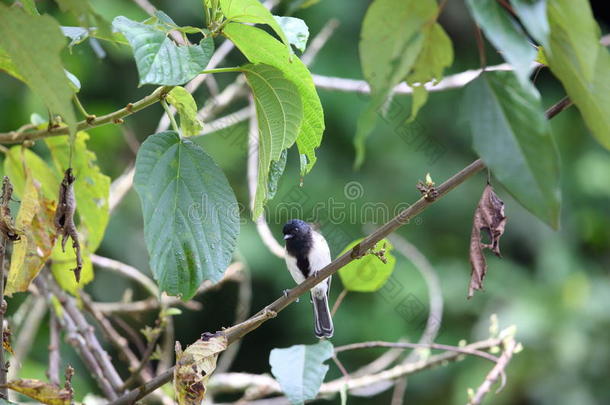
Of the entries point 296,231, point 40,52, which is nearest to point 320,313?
point 296,231

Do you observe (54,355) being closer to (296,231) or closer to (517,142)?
(296,231)

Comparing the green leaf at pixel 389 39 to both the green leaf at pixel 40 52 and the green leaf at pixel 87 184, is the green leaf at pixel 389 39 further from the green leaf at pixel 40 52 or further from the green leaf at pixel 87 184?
the green leaf at pixel 87 184

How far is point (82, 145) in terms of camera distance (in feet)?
6.10

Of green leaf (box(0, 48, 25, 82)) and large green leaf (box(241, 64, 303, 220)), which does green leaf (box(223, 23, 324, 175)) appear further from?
green leaf (box(0, 48, 25, 82))

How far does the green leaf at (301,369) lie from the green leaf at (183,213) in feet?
1.08

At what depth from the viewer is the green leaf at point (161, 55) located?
1.16 meters

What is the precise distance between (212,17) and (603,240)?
20.1ft

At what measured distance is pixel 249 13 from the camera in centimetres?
126

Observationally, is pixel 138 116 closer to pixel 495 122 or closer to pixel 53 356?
pixel 53 356

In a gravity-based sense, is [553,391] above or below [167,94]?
below

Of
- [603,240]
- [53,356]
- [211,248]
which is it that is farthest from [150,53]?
[603,240]

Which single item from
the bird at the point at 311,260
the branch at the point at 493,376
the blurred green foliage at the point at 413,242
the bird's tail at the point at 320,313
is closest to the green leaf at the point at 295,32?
the branch at the point at 493,376

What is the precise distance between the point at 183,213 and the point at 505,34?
67cm

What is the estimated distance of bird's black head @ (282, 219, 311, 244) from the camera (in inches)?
128
